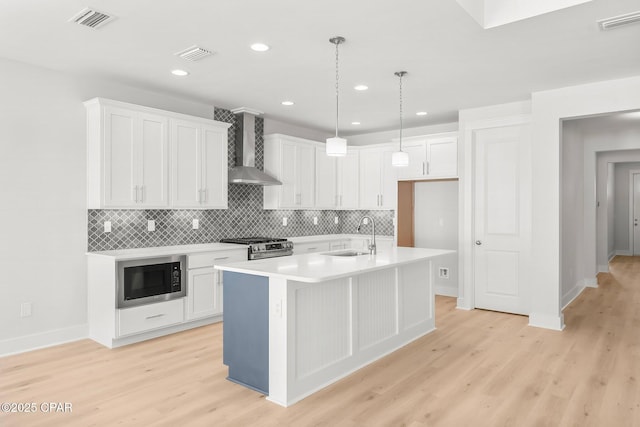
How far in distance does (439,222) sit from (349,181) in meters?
1.62

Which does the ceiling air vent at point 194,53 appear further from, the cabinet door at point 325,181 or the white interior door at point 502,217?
the white interior door at point 502,217

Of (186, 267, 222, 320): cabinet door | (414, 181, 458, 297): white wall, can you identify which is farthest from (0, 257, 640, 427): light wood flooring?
(414, 181, 458, 297): white wall

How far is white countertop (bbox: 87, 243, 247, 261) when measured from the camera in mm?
4121

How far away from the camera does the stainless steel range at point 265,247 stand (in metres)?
5.17

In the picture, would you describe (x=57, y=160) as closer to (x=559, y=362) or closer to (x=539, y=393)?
(x=539, y=393)

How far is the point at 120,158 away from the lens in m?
4.29

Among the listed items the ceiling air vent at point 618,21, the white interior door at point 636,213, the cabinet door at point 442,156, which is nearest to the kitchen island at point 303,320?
the ceiling air vent at point 618,21

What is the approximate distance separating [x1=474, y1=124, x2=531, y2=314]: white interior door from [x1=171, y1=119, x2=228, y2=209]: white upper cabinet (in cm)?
334

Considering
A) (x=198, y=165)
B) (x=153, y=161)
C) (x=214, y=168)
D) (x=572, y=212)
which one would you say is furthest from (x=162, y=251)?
(x=572, y=212)

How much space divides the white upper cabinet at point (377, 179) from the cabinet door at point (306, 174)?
87 centimetres

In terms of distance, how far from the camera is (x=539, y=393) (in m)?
3.05

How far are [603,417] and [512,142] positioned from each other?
347 cm

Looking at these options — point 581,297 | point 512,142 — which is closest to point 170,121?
point 512,142

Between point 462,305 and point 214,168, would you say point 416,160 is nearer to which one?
point 462,305
